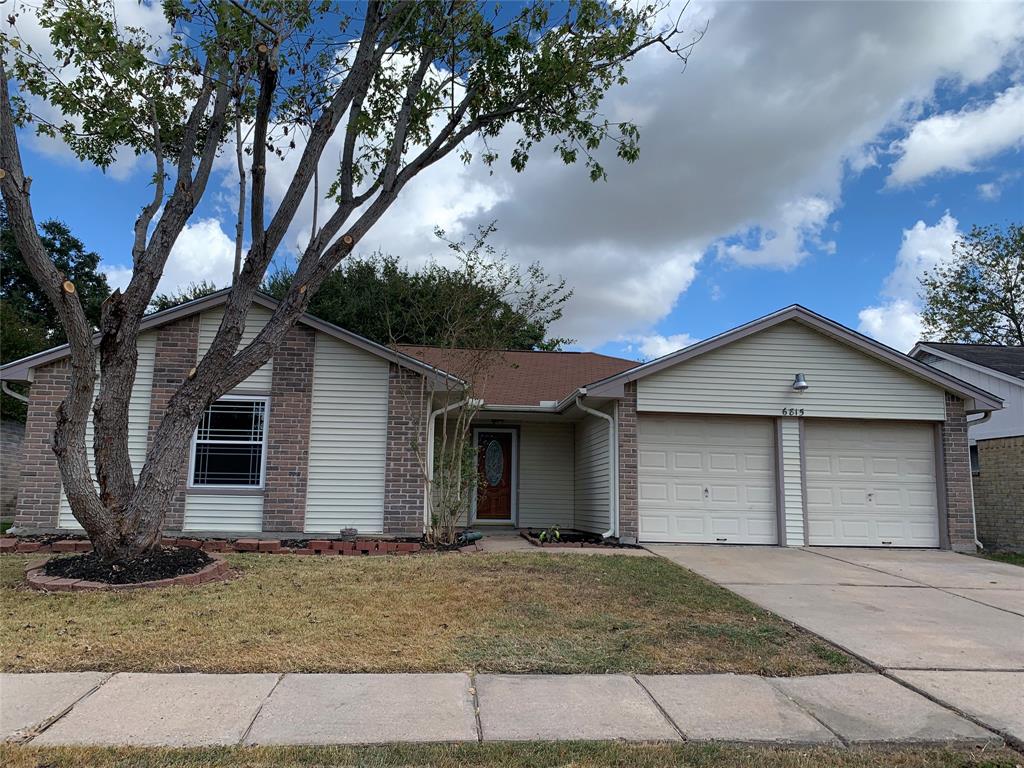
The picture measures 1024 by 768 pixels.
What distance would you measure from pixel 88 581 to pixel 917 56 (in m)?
13.1

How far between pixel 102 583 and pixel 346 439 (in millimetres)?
4933

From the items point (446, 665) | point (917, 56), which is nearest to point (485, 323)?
point (446, 665)

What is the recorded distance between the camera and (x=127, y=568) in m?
7.06

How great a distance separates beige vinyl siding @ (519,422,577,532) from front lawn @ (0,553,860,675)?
6823 mm

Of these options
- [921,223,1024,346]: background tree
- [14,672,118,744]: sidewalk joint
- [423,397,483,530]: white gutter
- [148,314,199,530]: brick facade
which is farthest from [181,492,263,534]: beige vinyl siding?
[921,223,1024,346]: background tree

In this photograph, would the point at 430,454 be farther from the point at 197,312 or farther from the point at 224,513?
the point at 197,312

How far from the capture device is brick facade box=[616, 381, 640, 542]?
11.2m

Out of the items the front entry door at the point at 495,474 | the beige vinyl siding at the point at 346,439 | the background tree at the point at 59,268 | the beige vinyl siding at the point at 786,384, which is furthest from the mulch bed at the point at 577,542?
the background tree at the point at 59,268

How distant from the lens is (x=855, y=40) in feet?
33.5

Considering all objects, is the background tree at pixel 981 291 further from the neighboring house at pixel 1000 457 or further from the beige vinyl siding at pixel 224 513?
the beige vinyl siding at pixel 224 513

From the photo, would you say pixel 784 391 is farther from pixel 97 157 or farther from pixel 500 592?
pixel 97 157

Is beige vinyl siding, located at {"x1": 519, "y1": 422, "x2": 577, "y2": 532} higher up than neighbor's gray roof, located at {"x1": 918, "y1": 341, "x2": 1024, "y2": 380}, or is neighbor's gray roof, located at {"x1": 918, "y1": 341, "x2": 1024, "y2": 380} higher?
neighbor's gray roof, located at {"x1": 918, "y1": 341, "x2": 1024, "y2": 380}

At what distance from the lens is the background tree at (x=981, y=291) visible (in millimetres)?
29688

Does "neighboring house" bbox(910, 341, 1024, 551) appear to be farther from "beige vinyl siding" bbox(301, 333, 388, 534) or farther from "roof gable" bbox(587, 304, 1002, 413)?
"beige vinyl siding" bbox(301, 333, 388, 534)
